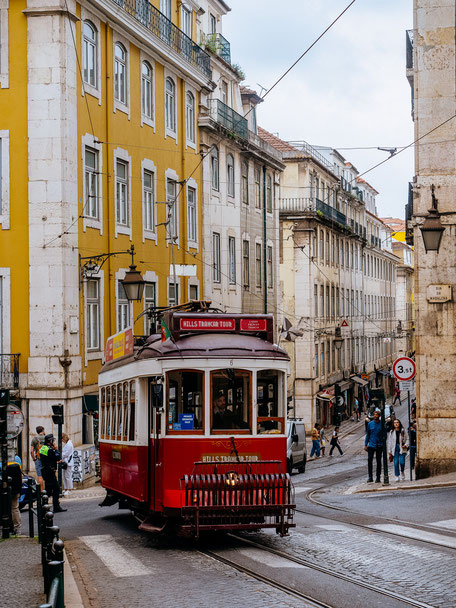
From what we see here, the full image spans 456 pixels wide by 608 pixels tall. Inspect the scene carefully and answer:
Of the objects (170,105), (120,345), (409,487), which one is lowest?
(409,487)

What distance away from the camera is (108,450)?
1686 cm

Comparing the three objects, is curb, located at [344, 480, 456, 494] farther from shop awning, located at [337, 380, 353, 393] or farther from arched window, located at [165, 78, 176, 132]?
shop awning, located at [337, 380, 353, 393]

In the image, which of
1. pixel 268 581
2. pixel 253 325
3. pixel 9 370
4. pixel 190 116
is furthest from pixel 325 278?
pixel 268 581

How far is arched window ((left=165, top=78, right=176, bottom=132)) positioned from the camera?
33719 millimetres

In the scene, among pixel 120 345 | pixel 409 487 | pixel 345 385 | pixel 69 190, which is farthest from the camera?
pixel 345 385

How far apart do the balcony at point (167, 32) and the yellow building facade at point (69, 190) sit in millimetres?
115

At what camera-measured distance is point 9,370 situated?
25391mm

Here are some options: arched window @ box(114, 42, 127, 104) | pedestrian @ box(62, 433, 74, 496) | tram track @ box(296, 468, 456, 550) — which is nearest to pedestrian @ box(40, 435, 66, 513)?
pedestrian @ box(62, 433, 74, 496)

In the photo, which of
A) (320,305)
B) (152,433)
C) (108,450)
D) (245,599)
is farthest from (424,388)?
(320,305)

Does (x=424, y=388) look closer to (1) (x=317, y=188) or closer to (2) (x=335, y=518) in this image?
(2) (x=335, y=518)

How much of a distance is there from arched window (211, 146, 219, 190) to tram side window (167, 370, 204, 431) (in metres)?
25.4

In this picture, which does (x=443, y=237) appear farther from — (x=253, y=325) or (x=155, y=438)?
(x=155, y=438)

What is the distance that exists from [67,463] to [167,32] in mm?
15758

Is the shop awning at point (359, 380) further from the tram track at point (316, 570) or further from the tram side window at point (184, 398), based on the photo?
the tram side window at point (184, 398)
